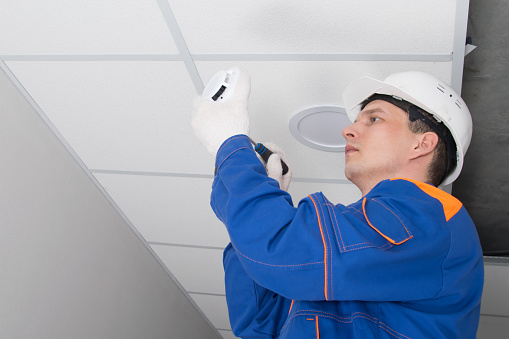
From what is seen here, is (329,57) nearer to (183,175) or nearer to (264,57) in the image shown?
(264,57)

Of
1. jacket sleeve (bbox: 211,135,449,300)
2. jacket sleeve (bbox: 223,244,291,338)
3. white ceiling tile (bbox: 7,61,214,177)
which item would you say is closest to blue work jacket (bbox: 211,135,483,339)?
jacket sleeve (bbox: 211,135,449,300)

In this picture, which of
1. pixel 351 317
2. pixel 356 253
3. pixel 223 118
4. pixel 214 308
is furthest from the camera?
pixel 214 308

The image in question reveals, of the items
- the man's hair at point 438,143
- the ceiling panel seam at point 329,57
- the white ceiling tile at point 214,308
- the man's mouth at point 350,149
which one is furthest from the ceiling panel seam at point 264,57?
the white ceiling tile at point 214,308

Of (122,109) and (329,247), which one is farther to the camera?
(122,109)

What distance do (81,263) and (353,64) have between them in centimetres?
151

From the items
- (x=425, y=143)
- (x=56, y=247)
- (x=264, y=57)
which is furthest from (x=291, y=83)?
(x=56, y=247)

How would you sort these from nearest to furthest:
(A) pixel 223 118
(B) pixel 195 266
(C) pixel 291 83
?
(A) pixel 223 118 < (C) pixel 291 83 < (B) pixel 195 266

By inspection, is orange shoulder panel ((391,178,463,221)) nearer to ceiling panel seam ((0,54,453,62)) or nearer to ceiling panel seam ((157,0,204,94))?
ceiling panel seam ((0,54,453,62))

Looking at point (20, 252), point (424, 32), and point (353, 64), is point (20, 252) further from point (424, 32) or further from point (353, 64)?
point (424, 32)

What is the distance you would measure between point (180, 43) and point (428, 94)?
74cm

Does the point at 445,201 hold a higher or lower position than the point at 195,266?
higher

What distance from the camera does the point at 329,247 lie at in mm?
912

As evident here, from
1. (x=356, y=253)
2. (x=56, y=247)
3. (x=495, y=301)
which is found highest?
(x=356, y=253)

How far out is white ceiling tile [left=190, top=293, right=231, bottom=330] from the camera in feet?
10.00
